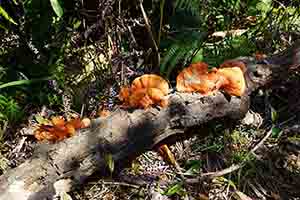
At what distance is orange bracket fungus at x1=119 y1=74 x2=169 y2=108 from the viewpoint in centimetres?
244

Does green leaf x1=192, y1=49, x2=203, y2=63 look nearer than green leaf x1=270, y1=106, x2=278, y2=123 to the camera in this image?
No

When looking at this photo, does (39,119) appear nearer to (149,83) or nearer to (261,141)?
(149,83)

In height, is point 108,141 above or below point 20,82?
below

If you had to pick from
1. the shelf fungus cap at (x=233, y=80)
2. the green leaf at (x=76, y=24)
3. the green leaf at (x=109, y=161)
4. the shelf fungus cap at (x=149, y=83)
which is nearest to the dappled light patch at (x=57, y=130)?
the green leaf at (x=109, y=161)

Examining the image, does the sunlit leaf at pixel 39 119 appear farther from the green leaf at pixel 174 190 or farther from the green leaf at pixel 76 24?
the green leaf at pixel 174 190

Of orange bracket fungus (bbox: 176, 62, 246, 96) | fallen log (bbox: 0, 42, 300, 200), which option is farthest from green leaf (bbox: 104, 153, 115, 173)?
orange bracket fungus (bbox: 176, 62, 246, 96)

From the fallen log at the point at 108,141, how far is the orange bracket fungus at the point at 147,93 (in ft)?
0.15

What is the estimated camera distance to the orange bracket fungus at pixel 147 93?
244 cm

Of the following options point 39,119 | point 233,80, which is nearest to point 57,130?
point 39,119

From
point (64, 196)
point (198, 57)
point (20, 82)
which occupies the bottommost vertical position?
point (64, 196)

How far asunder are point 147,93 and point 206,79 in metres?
0.37

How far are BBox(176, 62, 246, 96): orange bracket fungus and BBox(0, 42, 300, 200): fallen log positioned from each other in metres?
0.05

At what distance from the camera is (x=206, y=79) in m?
2.53

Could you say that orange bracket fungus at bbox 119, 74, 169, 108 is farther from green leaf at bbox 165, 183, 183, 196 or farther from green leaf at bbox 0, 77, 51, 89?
green leaf at bbox 0, 77, 51, 89
